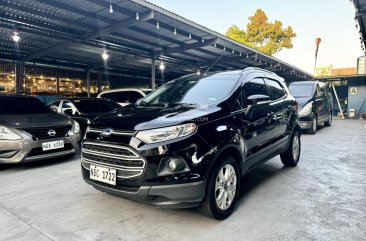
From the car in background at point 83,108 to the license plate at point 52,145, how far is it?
5.57 ft

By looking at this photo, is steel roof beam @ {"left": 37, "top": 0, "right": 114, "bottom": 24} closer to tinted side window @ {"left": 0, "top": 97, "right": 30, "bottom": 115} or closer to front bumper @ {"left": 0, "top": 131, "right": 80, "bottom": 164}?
tinted side window @ {"left": 0, "top": 97, "right": 30, "bottom": 115}

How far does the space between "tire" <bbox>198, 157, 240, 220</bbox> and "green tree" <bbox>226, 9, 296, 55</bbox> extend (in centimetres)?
3144

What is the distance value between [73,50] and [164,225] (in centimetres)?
1329

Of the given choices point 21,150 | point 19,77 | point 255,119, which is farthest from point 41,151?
point 19,77

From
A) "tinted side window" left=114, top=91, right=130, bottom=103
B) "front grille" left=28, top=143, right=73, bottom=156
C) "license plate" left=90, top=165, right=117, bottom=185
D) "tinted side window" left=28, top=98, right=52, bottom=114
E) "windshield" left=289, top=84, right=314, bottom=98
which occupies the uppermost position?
"windshield" left=289, top=84, right=314, bottom=98

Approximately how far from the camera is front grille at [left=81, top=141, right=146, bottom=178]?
7.81 feet

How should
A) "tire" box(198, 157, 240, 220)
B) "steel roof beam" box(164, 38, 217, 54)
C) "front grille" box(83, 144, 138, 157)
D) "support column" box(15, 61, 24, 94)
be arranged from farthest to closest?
"support column" box(15, 61, 24, 94) → "steel roof beam" box(164, 38, 217, 54) → "tire" box(198, 157, 240, 220) → "front grille" box(83, 144, 138, 157)

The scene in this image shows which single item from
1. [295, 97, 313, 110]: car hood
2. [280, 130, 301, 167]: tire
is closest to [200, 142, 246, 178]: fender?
[280, 130, 301, 167]: tire

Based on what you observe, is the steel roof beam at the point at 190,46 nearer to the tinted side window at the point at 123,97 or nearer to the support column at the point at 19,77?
the tinted side window at the point at 123,97

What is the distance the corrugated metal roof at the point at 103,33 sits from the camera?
810 cm

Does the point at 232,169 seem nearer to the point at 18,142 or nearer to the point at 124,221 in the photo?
the point at 124,221

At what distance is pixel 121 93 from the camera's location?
10.1 m

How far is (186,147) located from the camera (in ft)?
7.78

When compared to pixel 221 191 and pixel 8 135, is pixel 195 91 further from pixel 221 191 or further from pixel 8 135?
pixel 8 135
